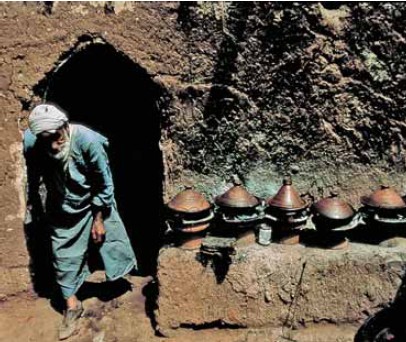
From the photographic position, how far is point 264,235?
155 inches

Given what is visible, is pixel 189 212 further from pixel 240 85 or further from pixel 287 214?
pixel 240 85

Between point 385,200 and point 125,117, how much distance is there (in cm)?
227

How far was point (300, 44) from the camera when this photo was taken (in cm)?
389

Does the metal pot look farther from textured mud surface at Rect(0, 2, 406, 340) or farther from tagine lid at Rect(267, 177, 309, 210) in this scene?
textured mud surface at Rect(0, 2, 406, 340)

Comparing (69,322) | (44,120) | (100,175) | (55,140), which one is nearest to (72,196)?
(100,175)

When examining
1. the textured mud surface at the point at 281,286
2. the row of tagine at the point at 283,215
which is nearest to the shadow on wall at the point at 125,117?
the row of tagine at the point at 283,215

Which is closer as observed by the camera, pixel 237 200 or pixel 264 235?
pixel 237 200

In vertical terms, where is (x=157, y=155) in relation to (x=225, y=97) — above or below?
below

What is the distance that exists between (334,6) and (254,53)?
643 millimetres

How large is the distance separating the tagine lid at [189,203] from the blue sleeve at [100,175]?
1.48ft

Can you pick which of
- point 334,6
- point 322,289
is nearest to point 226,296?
point 322,289

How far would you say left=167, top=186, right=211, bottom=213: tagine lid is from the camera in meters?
3.72

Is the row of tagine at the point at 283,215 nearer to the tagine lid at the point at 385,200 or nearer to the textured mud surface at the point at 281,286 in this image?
the tagine lid at the point at 385,200

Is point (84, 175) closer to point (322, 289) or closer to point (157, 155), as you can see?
point (157, 155)
